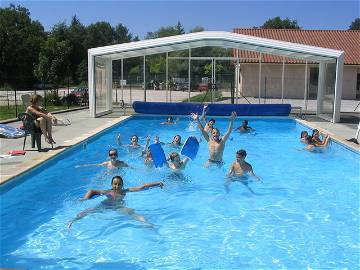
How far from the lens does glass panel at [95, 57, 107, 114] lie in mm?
18938

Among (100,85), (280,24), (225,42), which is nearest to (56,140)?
(100,85)

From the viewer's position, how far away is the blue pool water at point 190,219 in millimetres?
5500

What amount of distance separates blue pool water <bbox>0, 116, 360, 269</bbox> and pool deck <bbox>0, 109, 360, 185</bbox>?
0.25 metres

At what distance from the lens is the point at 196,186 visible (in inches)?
351

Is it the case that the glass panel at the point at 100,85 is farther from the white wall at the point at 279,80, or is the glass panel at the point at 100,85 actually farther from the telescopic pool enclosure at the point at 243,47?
the white wall at the point at 279,80

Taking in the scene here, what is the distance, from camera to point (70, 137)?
12305 mm

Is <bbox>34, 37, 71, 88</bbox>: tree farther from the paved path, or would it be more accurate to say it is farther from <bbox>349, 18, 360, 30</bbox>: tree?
<bbox>349, 18, 360, 30</bbox>: tree

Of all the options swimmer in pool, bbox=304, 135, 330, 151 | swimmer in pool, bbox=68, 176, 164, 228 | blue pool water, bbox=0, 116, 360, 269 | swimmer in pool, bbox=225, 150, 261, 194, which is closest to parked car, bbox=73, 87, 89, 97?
blue pool water, bbox=0, 116, 360, 269

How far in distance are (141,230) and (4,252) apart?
188 cm

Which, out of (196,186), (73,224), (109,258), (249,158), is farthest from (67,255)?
(249,158)

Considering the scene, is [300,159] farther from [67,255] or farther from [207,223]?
[67,255]

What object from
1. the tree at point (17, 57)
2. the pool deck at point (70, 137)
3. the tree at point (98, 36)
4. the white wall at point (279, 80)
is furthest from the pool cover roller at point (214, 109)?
the tree at point (98, 36)

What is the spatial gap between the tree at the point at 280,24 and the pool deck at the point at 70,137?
69613 millimetres

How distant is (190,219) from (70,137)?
6327 mm
